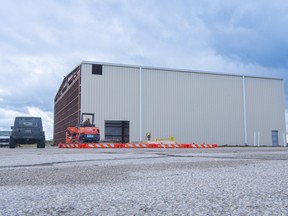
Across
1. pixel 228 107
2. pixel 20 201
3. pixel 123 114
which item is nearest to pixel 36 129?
pixel 123 114

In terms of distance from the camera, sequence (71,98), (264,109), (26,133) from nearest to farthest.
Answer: (26,133)
(71,98)
(264,109)

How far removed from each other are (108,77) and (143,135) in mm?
5344

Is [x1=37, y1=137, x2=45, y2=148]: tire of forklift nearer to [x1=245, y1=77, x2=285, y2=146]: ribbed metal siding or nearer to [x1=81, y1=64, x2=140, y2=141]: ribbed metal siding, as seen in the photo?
[x1=81, y1=64, x2=140, y2=141]: ribbed metal siding

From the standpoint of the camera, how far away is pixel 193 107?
1214 inches

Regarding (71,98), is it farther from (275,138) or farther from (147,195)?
(147,195)

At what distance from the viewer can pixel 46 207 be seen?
98.2 inches

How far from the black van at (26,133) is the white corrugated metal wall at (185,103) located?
6.25 m

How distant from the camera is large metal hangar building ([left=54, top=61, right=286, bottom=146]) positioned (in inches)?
1107

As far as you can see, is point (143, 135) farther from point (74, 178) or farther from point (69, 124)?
point (74, 178)

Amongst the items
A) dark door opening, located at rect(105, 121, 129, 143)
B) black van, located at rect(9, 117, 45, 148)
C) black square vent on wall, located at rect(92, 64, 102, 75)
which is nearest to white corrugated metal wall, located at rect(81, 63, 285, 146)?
black square vent on wall, located at rect(92, 64, 102, 75)

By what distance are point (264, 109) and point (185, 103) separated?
7961 mm

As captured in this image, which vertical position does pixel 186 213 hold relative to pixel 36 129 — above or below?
below

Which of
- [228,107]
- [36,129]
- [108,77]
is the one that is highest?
[108,77]

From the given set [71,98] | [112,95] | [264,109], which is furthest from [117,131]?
[264,109]
